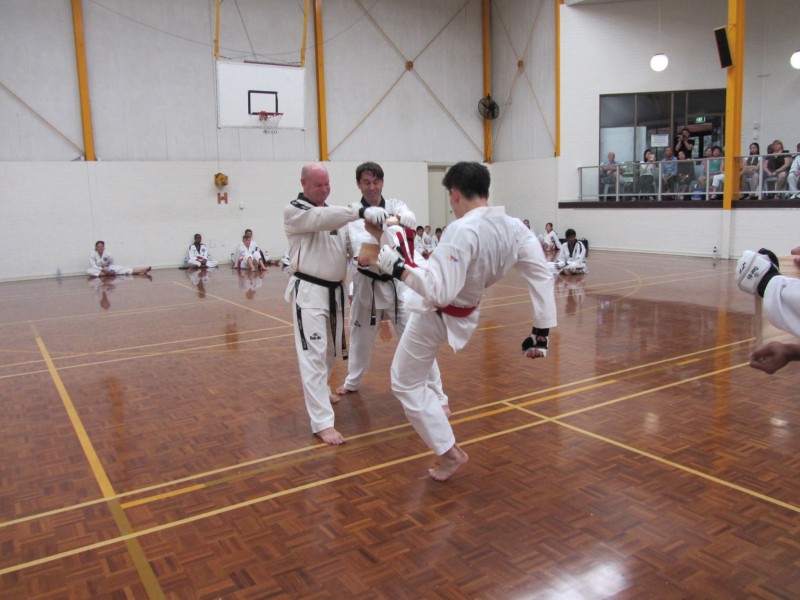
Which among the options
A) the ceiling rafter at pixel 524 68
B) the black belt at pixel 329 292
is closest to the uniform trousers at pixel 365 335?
the black belt at pixel 329 292

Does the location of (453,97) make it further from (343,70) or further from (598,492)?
(598,492)

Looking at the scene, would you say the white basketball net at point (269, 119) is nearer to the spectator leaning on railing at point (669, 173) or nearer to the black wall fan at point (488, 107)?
the black wall fan at point (488, 107)

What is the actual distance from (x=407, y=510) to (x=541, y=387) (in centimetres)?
252

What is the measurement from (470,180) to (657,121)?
56.3ft

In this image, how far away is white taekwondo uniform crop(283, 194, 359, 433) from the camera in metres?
4.64

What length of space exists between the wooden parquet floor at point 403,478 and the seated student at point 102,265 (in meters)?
9.50

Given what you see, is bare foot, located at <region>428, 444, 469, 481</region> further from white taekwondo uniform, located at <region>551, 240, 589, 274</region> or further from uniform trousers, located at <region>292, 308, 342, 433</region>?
white taekwondo uniform, located at <region>551, 240, 589, 274</region>

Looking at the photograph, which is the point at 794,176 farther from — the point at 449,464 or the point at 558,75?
the point at 449,464

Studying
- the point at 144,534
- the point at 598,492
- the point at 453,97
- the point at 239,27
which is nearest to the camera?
the point at 144,534

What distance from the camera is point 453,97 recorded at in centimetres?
2216

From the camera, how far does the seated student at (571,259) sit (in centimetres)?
1380

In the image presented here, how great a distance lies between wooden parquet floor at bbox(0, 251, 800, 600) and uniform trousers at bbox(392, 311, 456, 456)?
326mm

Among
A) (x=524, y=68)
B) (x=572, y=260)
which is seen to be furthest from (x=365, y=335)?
(x=524, y=68)

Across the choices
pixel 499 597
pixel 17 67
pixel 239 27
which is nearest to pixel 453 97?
pixel 239 27
